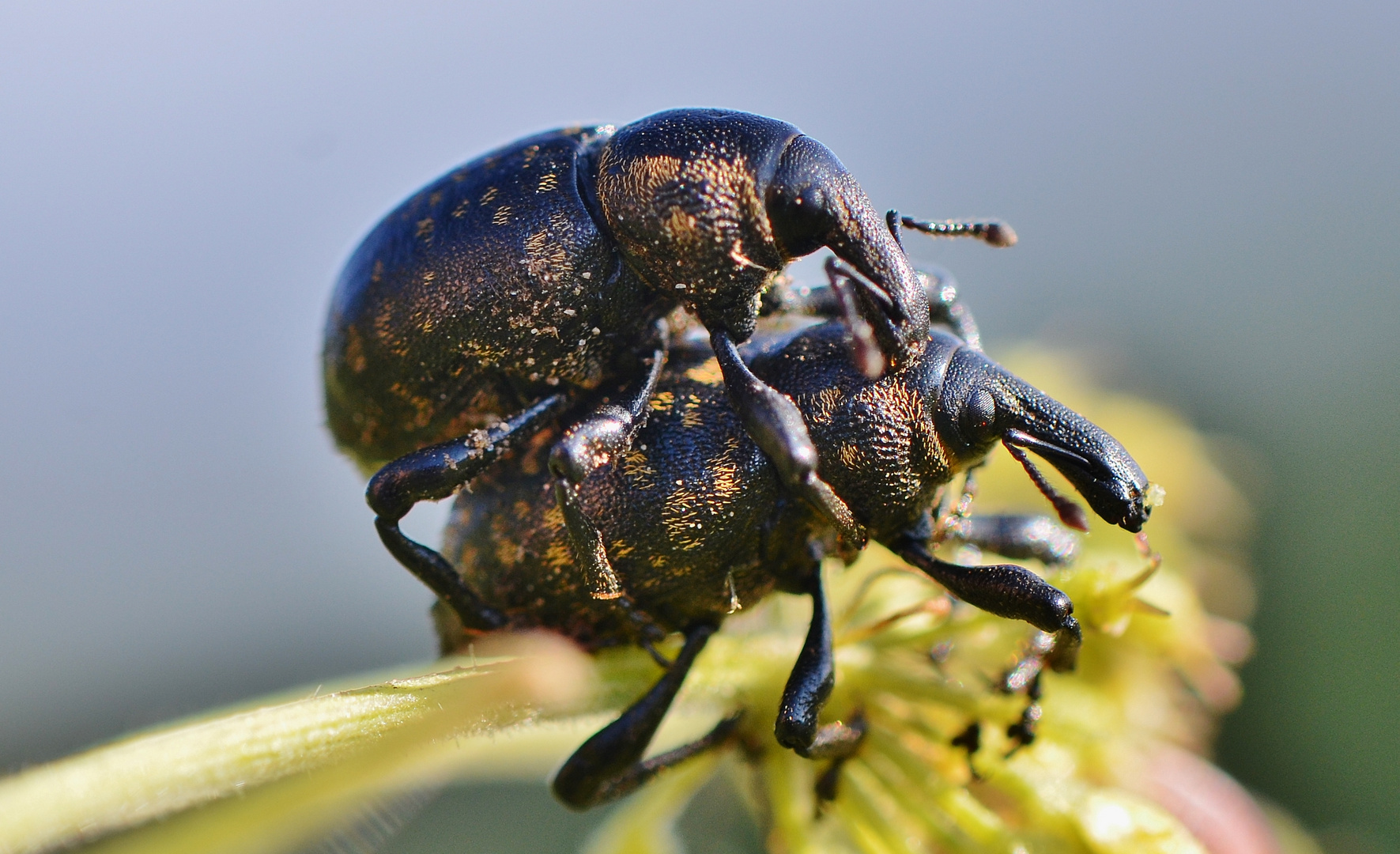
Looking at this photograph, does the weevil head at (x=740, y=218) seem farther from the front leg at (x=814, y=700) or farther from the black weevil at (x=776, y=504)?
the front leg at (x=814, y=700)


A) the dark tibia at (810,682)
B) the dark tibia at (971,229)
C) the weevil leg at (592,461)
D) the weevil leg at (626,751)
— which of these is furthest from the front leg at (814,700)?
the dark tibia at (971,229)

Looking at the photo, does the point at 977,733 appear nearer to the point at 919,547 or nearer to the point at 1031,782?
the point at 1031,782

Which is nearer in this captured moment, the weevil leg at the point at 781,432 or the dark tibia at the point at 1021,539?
the weevil leg at the point at 781,432

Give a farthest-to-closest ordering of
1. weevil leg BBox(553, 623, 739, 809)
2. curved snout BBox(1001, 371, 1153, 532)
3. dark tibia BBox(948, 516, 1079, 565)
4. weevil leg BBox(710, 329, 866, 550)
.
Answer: dark tibia BBox(948, 516, 1079, 565), weevil leg BBox(553, 623, 739, 809), curved snout BBox(1001, 371, 1153, 532), weevil leg BBox(710, 329, 866, 550)

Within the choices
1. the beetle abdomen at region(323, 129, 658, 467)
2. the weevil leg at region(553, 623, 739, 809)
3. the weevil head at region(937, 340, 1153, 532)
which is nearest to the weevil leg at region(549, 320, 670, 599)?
the beetle abdomen at region(323, 129, 658, 467)

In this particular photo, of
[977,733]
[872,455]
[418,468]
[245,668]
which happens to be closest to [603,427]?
[418,468]

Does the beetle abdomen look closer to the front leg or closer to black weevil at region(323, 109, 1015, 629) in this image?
black weevil at region(323, 109, 1015, 629)
